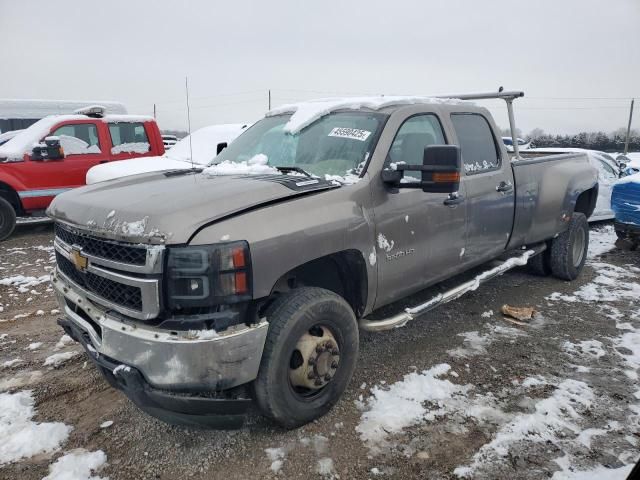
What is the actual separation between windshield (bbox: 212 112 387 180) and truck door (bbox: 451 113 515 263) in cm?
102

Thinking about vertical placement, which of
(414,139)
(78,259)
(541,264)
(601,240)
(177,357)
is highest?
(414,139)

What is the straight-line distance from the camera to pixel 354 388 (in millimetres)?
3385

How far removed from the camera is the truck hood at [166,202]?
2.36m

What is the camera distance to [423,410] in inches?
123

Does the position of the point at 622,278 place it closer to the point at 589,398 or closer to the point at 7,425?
the point at 589,398

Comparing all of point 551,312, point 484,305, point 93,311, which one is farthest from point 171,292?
point 551,312

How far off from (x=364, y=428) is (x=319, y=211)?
134 cm

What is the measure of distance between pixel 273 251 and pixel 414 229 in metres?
1.29

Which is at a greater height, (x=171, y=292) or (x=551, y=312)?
(x=171, y=292)

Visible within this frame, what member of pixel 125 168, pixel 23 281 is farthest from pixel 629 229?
pixel 23 281

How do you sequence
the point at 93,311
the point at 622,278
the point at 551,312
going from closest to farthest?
the point at 93,311 < the point at 551,312 < the point at 622,278

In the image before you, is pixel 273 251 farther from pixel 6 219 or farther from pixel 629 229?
pixel 6 219

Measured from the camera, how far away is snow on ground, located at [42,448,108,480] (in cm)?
253

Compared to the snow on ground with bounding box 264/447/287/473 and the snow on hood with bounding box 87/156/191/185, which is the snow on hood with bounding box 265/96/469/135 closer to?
the snow on ground with bounding box 264/447/287/473
